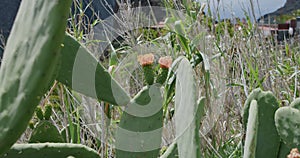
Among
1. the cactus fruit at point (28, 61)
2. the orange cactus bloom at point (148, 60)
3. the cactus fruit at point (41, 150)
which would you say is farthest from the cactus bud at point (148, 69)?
the cactus fruit at point (28, 61)

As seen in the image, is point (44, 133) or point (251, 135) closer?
point (251, 135)

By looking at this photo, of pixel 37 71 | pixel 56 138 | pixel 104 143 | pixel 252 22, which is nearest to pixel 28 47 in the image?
pixel 37 71

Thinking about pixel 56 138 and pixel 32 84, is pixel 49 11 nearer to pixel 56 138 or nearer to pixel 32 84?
pixel 32 84

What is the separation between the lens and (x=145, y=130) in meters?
0.90

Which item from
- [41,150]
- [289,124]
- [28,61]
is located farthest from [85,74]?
[289,124]

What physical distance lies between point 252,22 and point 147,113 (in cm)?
115

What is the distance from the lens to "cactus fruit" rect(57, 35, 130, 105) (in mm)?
755

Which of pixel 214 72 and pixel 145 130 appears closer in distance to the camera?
pixel 145 130

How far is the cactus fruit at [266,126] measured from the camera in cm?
93

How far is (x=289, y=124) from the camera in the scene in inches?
33.0

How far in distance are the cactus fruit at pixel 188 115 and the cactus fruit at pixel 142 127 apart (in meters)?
0.07

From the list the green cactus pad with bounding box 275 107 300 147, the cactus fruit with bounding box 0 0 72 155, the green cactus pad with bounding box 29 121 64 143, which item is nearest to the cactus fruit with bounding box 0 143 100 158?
the green cactus pad with bounding box 29 121 64 143

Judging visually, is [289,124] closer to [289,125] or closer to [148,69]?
[289,125]

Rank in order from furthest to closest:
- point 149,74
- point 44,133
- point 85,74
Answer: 1. point 149,74
2. point 44,133
3. point 85,74
